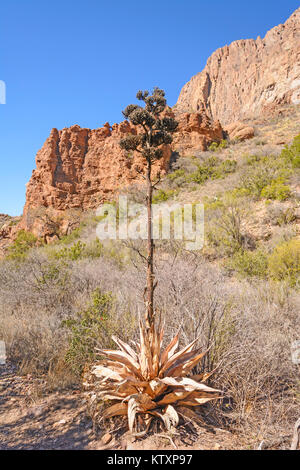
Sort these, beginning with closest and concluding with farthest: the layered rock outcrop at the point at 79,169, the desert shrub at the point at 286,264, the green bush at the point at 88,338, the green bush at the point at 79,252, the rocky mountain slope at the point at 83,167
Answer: the green bush at the point at 88,338
the desert shrub at the point at 286,264
the green bush at the point at 79,252
the rocky mountain slope at the point at 83,167
the layered rock outcrop at the point at 79,169

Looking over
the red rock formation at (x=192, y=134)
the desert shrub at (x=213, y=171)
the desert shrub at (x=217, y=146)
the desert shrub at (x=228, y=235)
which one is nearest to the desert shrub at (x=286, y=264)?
the desert shrub at (x=228, y=235)

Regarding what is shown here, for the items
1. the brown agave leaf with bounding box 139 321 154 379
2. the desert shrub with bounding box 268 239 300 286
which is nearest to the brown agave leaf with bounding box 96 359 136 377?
the brown agave leaf with bounding box 139 321 154 379

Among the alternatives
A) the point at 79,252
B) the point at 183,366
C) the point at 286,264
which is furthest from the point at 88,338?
the point at 79,252

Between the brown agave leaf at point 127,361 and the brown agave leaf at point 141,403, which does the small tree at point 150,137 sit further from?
the brown agave leaf at point 141,403

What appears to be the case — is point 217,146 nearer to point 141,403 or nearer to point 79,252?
point 79,252

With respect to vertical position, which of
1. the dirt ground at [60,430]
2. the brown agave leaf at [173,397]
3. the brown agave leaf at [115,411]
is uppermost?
the brown agave leaf at [173,397]

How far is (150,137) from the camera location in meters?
2.02

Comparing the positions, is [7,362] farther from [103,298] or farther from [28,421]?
[103,298]

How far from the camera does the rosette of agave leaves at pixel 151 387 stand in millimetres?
1811

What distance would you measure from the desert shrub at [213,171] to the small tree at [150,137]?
13.9 meters

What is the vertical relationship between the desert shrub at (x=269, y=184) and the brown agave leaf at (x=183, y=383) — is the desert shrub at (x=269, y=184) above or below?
above

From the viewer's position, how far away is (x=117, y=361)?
2.20m

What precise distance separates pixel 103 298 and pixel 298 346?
2.41m

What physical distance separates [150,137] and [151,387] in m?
2.09
